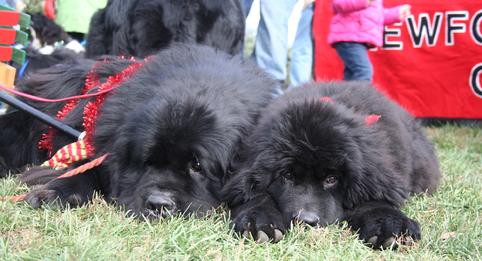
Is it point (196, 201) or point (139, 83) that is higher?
point (139, 83)

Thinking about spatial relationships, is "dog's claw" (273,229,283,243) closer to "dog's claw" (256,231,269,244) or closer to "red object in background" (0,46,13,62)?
"dog's claw" (256,231,269,244)

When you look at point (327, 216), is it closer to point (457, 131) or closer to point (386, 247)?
point (386, 247)

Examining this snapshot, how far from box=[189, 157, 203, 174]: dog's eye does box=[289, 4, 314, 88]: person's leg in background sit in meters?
3.61

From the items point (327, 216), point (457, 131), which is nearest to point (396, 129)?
point (327, 216)

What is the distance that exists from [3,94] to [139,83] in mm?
766

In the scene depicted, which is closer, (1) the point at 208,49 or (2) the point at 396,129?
(2) the point at 396,129

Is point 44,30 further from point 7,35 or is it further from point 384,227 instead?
point 384,227

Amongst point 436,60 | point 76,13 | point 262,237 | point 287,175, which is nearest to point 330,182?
point 287,175

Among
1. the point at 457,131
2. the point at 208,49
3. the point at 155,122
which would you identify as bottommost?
the point at 457,131

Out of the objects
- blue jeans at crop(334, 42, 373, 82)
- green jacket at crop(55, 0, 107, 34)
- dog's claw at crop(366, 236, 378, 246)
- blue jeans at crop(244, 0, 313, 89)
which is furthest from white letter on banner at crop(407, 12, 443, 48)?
dog's claw at crop(366, 236, 378, 246)

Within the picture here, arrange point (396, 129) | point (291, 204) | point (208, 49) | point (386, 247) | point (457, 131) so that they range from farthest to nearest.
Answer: point (457, 131)
point (208, 49)
point (396, 129)
point (291, 204)
point (386, 247)

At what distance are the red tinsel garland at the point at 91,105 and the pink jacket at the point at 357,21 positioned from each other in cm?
267

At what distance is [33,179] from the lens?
10.1 feet

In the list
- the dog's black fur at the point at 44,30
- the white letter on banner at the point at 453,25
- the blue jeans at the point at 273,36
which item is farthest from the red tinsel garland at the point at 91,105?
the white letter on banner at the point at 453,25
